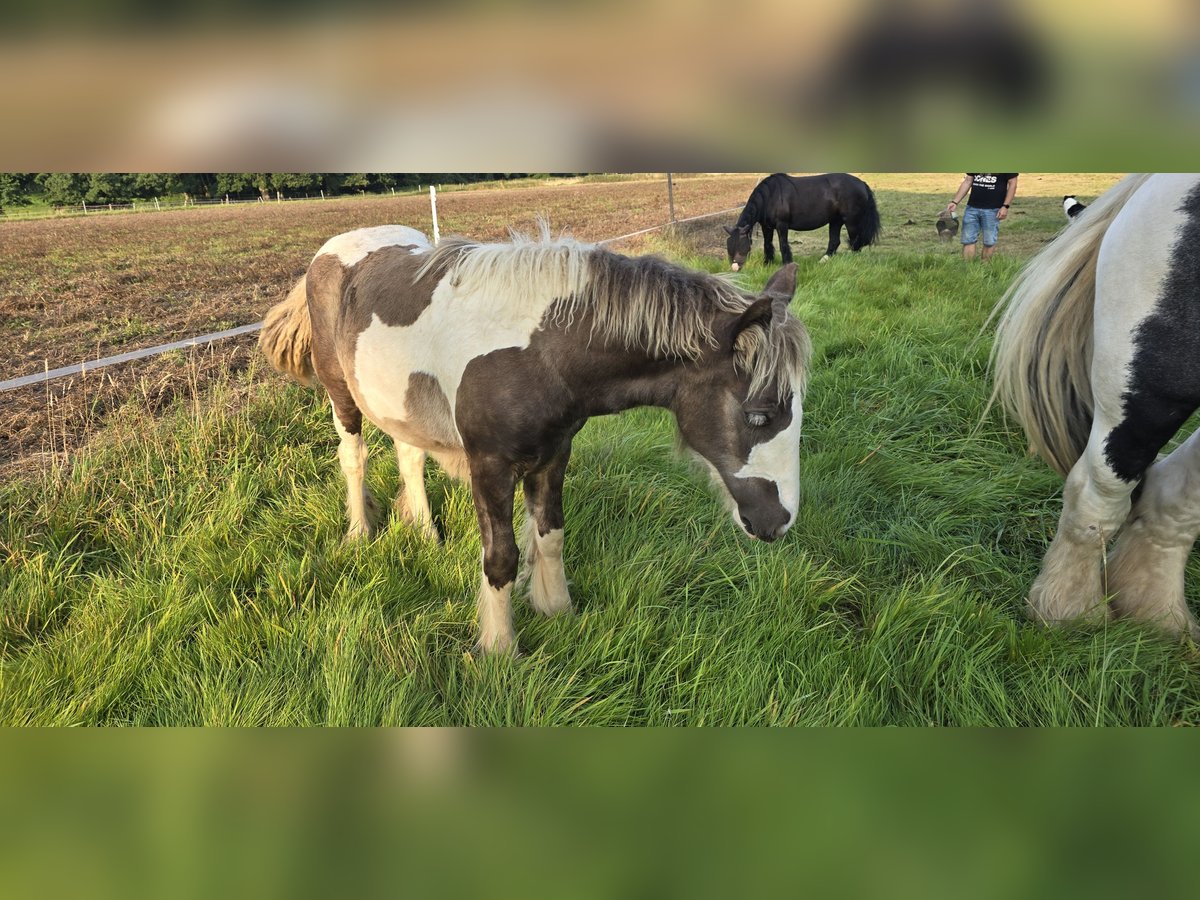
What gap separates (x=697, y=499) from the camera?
3.76 meters

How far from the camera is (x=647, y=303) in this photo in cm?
236

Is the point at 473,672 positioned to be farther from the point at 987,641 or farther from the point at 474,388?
the point at 987,641

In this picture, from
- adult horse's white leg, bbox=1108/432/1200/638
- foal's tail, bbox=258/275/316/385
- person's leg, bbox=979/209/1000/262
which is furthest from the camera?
person's leg, bbox=979/209/1000/262

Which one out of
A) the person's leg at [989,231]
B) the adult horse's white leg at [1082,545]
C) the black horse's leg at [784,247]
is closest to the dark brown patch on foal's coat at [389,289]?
the adult horse's white leg at [1082,545]

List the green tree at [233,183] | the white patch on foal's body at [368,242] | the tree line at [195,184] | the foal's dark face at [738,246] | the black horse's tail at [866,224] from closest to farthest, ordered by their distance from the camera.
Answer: the tree line at [195,184], the green tree at [233,183], the white patch on foal's body at [368,242], the black horse's tail at [866,224], the foal's dark face at [738,246]

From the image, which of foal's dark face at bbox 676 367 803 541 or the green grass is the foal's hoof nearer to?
the green grass

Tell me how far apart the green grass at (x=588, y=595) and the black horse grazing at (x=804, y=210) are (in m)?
7.81

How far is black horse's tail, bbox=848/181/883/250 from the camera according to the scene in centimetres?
1158

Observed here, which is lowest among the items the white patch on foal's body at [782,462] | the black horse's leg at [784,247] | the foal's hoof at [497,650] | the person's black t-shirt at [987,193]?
the foal's hoof at [497,650]

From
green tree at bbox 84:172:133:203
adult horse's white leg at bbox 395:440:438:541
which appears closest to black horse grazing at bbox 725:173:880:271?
adult horse's white leg at bbox 395:440:438:541
